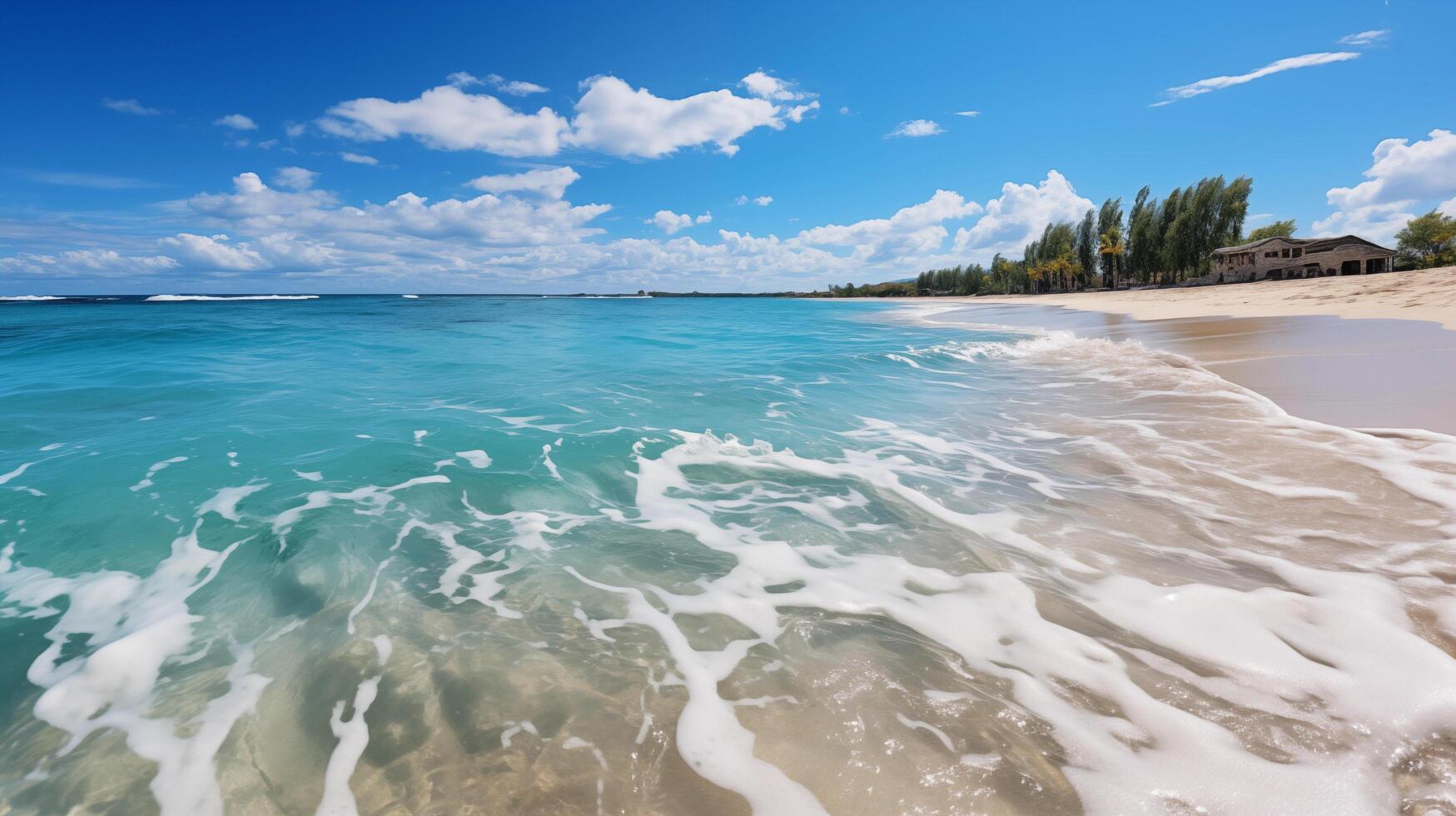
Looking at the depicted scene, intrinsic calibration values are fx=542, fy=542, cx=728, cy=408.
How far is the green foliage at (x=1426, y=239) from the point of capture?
5450 centimetres

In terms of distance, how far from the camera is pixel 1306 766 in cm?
201

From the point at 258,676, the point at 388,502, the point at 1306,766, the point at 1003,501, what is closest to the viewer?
the point at 1306,766

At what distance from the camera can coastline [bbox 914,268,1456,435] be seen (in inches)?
265

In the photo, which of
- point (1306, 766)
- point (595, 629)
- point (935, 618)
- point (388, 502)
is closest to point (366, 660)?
point (595, 629)

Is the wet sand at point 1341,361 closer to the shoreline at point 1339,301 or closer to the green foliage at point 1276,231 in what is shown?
the shoreline at point 1339,301

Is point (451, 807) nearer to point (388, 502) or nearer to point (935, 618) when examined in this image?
point (935, 618)

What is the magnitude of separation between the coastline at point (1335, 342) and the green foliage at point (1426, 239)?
153ft

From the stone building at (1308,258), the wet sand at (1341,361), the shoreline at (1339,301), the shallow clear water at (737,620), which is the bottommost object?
the shallow clear water at (737,620)

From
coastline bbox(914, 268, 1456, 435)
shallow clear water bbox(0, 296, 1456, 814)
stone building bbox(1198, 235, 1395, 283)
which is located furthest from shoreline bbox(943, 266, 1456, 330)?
stone building bbox(1198, 235, 1395, 283)

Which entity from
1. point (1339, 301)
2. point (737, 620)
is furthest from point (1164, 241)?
point (737, 620)

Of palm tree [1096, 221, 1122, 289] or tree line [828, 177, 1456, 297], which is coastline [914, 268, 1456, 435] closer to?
tree line [828, 177, 1456, 297]

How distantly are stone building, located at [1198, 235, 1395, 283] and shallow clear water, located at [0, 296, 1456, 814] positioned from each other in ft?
207

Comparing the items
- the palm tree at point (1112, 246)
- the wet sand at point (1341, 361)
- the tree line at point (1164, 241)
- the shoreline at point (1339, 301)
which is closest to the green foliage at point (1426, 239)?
the tree line at point (1164, 241)

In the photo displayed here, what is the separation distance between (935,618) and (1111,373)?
10.6m
